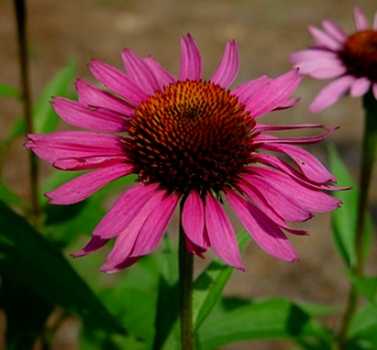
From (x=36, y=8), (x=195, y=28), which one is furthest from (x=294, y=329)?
(x=36, y=8)

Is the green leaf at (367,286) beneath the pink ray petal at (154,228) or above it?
beneath

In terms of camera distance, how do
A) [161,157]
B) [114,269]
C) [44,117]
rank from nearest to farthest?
[114,269]
[161,157]
[44,117]

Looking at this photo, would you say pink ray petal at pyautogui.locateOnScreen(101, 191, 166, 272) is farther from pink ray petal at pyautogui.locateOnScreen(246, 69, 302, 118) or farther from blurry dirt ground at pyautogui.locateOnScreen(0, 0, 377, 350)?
blurry dirt ground at pyautogui.locateOnScreen(0, 0, 377, 350)

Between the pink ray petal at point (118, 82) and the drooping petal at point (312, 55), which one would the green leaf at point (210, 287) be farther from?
the drooping petal at point (312, 55)

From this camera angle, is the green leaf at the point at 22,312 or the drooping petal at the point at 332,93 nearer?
the green leaf at the point at 22,312

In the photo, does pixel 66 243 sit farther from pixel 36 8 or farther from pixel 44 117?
pixel 36 8

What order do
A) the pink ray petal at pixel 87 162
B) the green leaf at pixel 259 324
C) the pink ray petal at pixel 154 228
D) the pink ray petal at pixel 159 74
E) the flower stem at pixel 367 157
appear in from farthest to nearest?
the flower stem at pixel 367 157, the green leaf at pixel 259 324, the pink ray petal at pixel 159 74, the pink ray petal at pixel 87 162, the pink ray petal at pixel 154 228

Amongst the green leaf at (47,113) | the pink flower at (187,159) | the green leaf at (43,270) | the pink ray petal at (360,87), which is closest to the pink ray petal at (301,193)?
the pink flower at (187,159)
